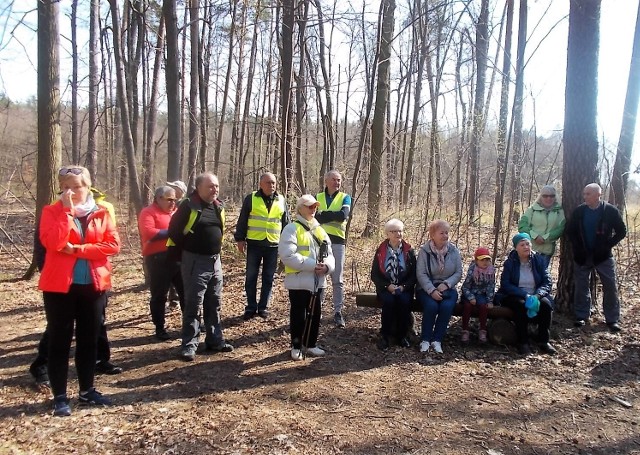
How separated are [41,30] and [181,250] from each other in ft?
19.2

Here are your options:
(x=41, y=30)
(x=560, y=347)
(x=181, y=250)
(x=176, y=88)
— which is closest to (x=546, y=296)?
(x=560, y=347)

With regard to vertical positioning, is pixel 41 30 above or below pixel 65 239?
above

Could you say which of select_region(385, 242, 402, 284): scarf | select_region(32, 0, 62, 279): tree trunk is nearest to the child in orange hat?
select_region(385, 242, 402, 284): scarf

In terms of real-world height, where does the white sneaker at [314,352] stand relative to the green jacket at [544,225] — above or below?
below

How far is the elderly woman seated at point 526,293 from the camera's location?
4992 millimetres

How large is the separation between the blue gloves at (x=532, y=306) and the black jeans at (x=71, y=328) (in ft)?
13.6

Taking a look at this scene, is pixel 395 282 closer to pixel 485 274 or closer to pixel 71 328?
pixel 485 274

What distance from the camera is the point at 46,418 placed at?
338cm

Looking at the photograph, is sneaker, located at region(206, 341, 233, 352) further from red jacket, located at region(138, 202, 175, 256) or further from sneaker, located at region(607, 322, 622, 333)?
sneaker, located at region(607, 322, 622, 333)

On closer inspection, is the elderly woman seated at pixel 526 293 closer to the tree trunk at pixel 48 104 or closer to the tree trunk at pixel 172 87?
the tree trunk at pixel 172 87

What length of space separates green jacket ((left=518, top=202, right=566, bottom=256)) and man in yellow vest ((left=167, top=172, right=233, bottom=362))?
383 cm

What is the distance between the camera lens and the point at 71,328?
3445mm

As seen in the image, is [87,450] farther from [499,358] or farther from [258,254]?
[499,358]

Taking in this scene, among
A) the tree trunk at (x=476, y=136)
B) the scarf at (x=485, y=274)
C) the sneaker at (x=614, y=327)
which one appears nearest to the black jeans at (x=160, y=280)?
the scarf at (x=485, y=274)
